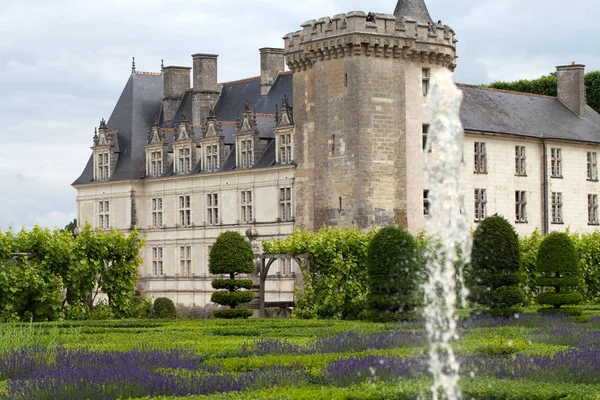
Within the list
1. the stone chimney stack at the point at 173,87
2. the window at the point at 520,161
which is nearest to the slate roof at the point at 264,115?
the stone chimney stack at the point at 173,87

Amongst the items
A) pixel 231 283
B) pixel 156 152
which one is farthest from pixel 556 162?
pixel 231 283

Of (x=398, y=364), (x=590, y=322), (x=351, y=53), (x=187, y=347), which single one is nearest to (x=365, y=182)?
(x=351, y=53)

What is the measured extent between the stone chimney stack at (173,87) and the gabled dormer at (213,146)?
611 centimetres

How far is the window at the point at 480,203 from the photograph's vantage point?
4884 centimetres

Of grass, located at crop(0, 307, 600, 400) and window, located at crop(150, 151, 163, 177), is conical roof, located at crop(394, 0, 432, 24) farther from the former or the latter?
grass, located at crop(0, 307, 600, 400)

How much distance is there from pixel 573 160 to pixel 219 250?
23.4 meters

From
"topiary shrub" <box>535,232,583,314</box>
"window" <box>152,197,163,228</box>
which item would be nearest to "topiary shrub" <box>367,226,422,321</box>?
"topiary shrub" <box>535,232,583,314</box>

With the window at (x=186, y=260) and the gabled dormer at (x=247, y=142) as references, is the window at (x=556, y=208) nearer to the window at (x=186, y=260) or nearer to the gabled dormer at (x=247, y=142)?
the gabled dormer at (x=247, y=142)

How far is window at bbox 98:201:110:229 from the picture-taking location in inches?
2303

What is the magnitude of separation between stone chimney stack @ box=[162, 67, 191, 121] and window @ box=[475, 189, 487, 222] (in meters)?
18.3

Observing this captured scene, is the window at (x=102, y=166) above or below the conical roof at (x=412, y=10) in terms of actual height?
below

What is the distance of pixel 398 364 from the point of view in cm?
1659

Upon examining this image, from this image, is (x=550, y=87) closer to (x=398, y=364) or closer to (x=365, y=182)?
(x=365, y=182)

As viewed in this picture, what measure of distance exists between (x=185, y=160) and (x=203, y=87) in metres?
4.42
